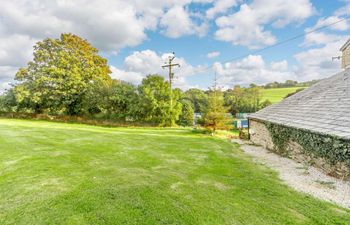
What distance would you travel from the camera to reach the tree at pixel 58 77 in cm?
2481

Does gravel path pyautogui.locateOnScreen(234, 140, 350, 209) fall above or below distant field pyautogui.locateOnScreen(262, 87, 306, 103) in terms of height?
below

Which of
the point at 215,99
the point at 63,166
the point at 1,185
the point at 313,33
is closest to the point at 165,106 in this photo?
the point at 215,99

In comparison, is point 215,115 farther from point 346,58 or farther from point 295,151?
point 346,58

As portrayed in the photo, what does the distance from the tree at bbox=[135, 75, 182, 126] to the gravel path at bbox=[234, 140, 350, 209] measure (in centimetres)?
1718

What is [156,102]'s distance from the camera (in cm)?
2498

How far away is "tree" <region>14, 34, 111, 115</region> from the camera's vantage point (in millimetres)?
24812

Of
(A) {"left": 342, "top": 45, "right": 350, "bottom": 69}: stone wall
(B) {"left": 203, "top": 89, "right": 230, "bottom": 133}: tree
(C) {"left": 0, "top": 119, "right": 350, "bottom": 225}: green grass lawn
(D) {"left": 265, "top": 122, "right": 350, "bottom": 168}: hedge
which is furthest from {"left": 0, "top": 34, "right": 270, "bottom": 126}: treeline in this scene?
(C) {"left": 0, "top": 119, "right": 350, "bottom": 225}: green grass lawn

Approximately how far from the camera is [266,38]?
17.1m

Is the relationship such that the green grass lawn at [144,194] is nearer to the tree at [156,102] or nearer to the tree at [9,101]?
the tree at [156,102]

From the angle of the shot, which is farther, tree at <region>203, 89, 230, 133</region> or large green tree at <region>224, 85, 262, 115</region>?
large green tree at <region>224, 85, 262, 115</region>

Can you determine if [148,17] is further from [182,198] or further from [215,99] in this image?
[182,198]

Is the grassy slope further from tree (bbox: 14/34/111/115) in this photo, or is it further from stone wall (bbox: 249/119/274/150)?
tree (bbox: 14/34/111/115)

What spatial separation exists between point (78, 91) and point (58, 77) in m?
2.68

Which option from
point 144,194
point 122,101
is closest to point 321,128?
point 144,194
